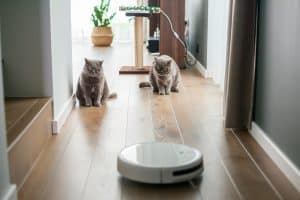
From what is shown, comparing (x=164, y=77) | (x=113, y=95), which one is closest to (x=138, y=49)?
(x=164, y=77)

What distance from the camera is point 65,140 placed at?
328cm

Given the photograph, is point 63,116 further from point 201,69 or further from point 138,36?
point 201,69

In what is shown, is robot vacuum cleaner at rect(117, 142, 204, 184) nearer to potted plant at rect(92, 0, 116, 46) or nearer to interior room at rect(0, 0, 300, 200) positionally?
interior room at rect(0, 0, 300, 200)

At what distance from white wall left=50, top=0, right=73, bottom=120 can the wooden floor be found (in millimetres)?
190

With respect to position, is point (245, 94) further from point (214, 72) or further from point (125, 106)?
point (214, 72)

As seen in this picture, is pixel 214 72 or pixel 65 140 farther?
pixel 214 72

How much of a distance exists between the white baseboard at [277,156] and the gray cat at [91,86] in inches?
58.1

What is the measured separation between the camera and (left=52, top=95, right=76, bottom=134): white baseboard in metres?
3.41

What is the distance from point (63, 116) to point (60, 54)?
460 millimetres

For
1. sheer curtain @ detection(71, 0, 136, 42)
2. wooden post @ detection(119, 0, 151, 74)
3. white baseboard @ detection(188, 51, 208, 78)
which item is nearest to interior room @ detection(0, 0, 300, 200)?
white baseboard @ detection(188, 51, 208, 78)

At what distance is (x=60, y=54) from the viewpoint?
367cm

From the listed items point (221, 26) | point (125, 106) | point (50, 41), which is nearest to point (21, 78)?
point (50, 41)

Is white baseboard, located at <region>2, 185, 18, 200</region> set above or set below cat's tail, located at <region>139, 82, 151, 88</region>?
below

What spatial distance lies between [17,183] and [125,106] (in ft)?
6.28
